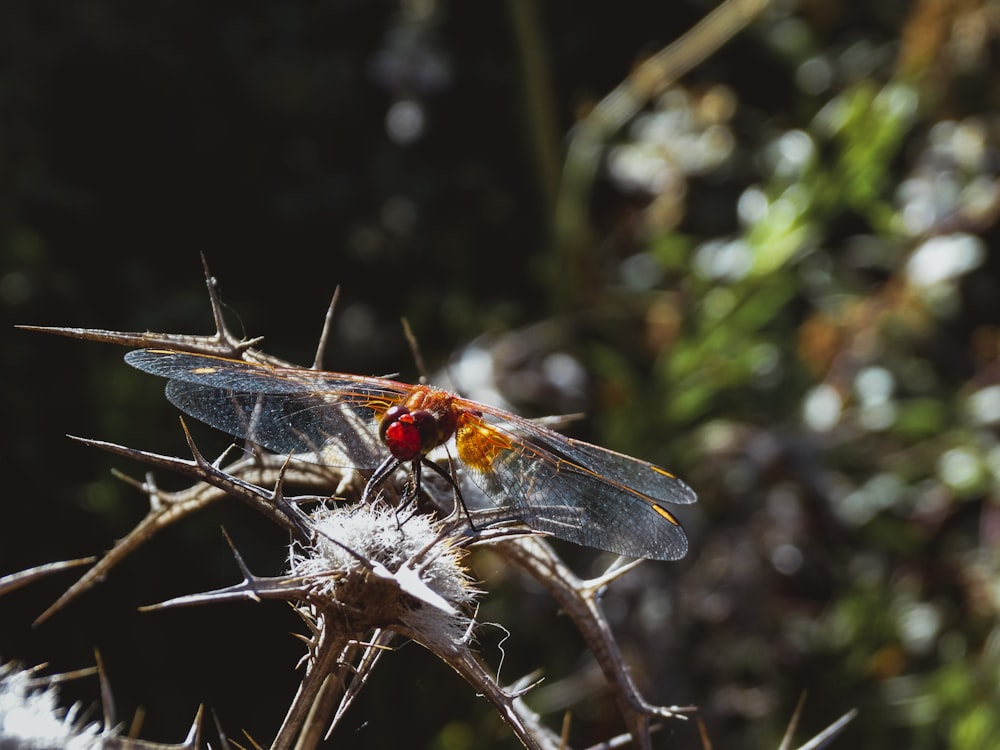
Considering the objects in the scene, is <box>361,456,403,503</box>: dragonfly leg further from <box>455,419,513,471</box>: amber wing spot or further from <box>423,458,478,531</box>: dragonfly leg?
<box>455,419,513,471</box>: amber wing spot

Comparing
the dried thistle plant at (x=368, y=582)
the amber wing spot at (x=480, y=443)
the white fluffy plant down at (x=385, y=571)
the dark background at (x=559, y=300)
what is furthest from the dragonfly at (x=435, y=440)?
the dark background at (x=559, y=300)

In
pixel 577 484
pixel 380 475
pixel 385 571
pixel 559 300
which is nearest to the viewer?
pixel 385 571

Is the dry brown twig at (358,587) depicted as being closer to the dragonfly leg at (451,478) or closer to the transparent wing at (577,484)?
the dragonfly leg at (451,478)

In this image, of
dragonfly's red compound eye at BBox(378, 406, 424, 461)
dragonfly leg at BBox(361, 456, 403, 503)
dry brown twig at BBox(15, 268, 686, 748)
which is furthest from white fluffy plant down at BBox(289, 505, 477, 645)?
dragonfly's red compound eye at BBox(378, 406, 424, 461)

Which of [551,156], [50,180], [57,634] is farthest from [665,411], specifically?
[50,180]

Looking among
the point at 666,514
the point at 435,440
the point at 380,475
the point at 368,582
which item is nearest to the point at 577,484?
the point at 666,514

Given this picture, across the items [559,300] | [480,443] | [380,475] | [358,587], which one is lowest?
[358,587]

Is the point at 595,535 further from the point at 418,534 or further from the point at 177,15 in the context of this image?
the point at 177,15

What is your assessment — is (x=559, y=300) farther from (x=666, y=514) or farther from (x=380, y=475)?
(x=380, y=475)
